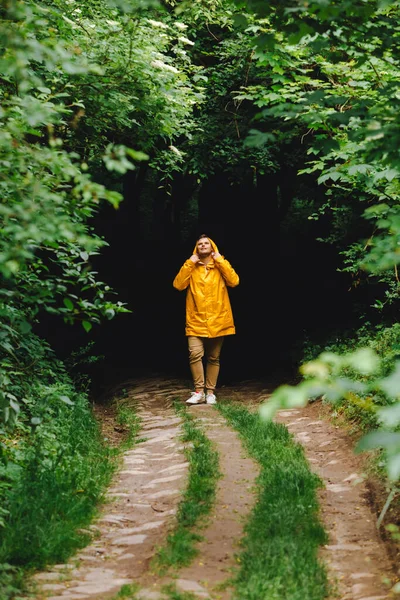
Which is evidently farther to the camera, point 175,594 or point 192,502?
point 192,502

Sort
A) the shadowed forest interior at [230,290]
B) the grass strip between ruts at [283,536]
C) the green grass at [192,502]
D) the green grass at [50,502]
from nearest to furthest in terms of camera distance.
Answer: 1. the grass strip between ruts at [283,536]
2. the green grass at [50,502]
3. the green grass at [192,502]
4. the shadowed forest interior at [230,290]

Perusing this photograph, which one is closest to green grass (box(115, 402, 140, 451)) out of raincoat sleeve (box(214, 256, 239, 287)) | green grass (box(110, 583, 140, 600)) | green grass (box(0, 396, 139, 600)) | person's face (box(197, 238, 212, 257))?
green grass (box(0, 396, 139, 600))

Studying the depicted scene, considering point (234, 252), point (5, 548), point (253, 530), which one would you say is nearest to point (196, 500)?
point (253, 530)

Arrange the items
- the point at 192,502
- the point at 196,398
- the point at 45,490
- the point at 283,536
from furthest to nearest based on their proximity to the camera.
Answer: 1. the point at 196,398
2. the point at 192,502
3. the point at 45,490
4. the point at 283,536

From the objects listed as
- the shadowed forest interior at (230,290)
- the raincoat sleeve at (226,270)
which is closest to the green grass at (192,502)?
the raincoat sleeve at (226,270)

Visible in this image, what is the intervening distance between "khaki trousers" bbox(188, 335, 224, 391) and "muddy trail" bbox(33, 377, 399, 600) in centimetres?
138

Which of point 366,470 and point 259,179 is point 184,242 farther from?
point 366,470

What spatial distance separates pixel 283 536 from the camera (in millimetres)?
3881

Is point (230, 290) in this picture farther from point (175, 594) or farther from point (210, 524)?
point (175, 594)

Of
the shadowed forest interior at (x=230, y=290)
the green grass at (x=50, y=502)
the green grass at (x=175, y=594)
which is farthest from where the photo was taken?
the shadowed forest interior at (x=230, y=290)

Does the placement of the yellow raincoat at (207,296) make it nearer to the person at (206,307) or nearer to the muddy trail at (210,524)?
the person at (206,307)

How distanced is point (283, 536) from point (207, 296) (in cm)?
522

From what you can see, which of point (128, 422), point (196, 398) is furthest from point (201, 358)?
point (128, 422)

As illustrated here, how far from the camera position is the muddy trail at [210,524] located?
3.48 meters
